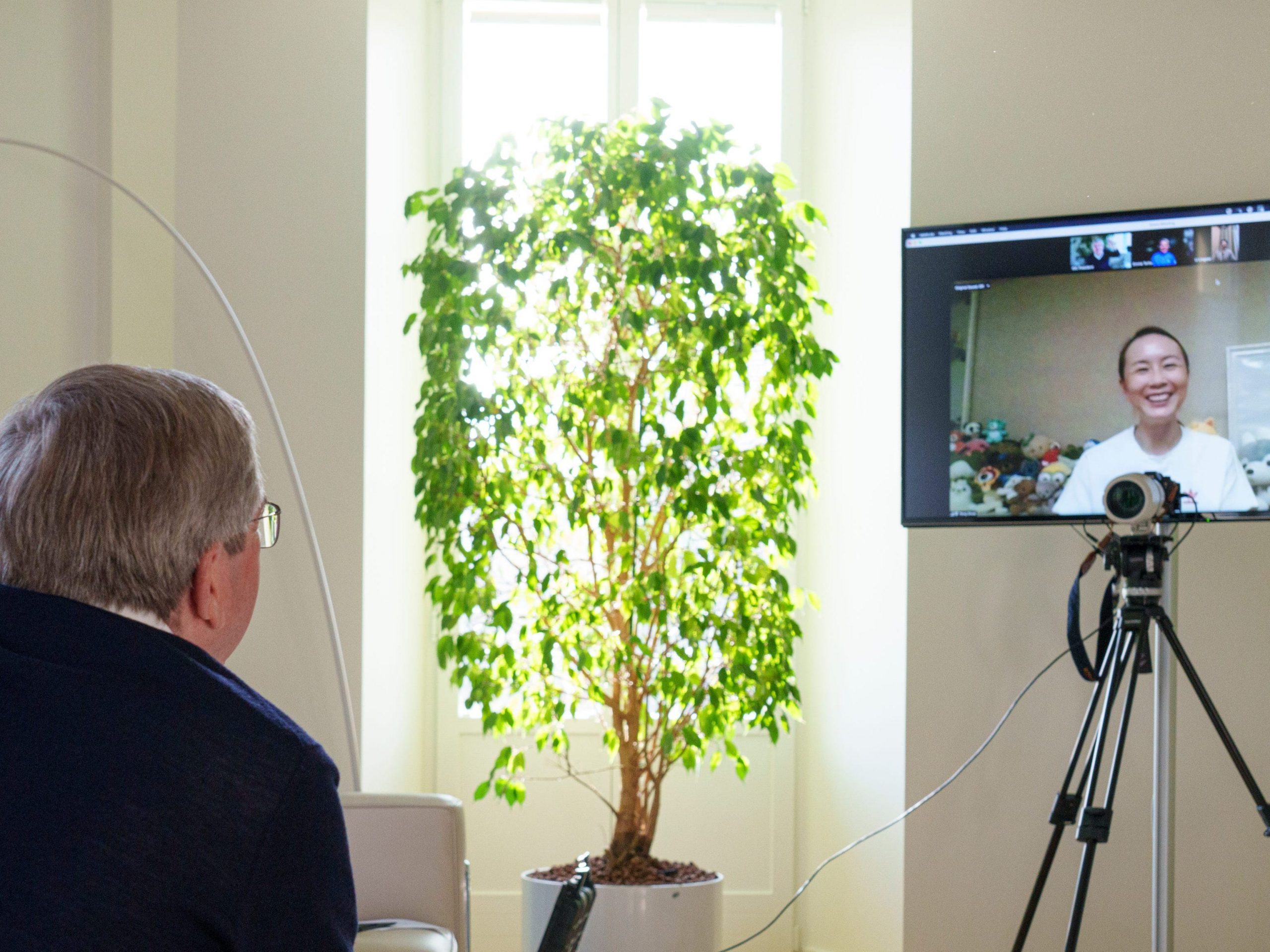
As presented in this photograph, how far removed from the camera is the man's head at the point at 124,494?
1013 mm

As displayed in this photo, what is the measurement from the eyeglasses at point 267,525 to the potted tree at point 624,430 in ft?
6.13

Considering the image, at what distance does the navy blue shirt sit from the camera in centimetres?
89

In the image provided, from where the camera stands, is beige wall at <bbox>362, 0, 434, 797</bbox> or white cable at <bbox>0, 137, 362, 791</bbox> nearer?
white cable at <bbox>0, 137, 362, 791</bbox>

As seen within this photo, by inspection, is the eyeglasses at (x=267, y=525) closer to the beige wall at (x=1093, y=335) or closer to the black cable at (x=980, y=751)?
the beige wall at (x=1093, y=335)

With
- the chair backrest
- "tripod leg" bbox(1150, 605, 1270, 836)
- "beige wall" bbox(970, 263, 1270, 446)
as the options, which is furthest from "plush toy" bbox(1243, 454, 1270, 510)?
the chair backrest

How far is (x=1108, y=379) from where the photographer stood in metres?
2.89

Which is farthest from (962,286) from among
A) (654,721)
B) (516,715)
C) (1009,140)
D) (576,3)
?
(576,3)

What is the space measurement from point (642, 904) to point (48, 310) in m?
2.21

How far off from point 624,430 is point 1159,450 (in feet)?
4.06

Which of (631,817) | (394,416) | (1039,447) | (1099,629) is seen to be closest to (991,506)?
(1039,447)

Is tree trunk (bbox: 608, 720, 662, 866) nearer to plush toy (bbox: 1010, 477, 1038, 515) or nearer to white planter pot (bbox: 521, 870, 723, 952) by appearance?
white planter pot (bbox: 521, 870, 723, 952)

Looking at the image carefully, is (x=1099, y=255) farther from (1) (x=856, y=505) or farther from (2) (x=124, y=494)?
(2) (x=124, y=494)

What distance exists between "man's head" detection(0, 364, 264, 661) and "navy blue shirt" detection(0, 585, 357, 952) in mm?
75

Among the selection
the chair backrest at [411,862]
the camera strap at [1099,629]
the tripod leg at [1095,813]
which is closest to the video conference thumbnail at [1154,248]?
the camera strap at [1099,629]
